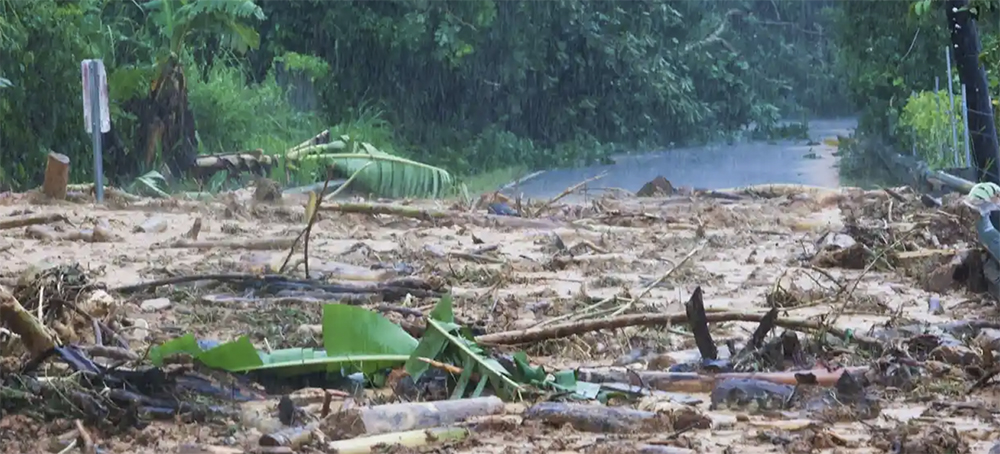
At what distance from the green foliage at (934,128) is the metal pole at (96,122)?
8.92m

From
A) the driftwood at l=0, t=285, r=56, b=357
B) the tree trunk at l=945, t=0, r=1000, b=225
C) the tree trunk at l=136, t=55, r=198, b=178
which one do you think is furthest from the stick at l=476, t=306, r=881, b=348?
the tree trunk at l=136, t=55, r=198, b=178

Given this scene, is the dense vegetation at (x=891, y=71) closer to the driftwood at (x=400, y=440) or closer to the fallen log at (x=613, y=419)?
the fallen log at (x=613, y=419)

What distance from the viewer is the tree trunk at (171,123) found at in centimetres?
1706

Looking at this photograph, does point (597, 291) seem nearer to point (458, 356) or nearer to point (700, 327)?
point (700, 327)

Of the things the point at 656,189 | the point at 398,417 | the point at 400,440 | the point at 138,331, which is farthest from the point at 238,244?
the point at 656,189

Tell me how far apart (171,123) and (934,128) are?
9.68 m

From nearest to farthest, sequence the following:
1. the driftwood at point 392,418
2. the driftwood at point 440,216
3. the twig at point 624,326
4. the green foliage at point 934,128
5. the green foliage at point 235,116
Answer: the driftwood at point 392,418 → the twig at point 624,326 → the driftwood at point 440,216 → the green foliage at point 934,128 → the green foliage at point 235,116

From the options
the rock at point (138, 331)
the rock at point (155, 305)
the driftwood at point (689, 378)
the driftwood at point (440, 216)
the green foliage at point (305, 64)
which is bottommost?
the driftwood at point (440, 216)

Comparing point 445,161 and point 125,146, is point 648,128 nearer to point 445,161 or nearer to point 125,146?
point 445,161

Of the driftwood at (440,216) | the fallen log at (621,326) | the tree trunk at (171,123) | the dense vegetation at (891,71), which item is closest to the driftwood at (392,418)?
the fallen log at (621,326)

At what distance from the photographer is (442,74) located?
29109 mm

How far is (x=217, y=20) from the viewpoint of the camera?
17.1m

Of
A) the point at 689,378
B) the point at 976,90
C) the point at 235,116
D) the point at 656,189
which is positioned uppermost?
the point at 976,90

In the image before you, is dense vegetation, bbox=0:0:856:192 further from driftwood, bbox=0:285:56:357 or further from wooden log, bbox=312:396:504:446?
wooden log, bbox=312:396:504:446
